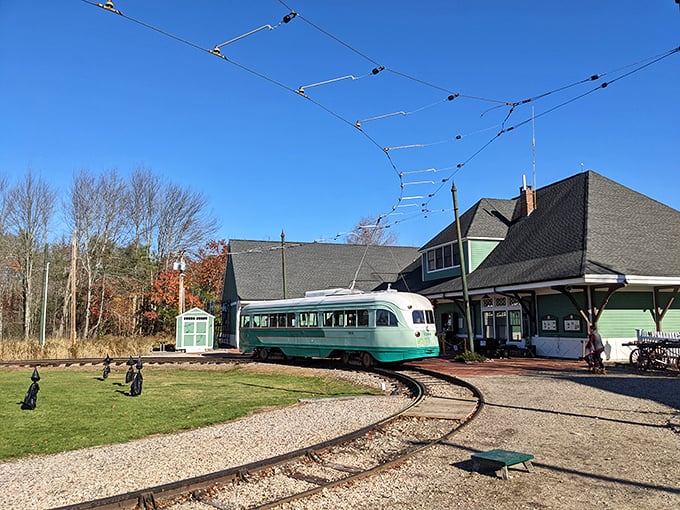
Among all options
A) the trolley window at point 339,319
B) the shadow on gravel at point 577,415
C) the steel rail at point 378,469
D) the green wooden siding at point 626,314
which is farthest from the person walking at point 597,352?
the trolley window at point 339,319

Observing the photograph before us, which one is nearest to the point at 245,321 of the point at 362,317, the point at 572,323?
the point at 362,317

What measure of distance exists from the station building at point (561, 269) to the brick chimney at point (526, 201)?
0.06m

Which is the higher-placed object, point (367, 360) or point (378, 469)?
point (367, 360)

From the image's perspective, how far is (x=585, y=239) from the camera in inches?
892

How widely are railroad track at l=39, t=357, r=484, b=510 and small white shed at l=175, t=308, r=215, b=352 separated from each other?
27.3 m

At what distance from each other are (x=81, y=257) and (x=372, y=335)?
35693 millimetres

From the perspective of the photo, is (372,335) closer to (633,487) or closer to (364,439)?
(364,439)

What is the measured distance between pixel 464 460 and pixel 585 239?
17838mm

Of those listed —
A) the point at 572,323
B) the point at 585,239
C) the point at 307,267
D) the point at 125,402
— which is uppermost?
the point at 307,267

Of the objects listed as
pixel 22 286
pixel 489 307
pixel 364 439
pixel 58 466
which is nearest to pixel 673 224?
pixel 489 307

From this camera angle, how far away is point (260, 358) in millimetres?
26828

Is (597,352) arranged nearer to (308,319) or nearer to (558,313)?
(558,313)

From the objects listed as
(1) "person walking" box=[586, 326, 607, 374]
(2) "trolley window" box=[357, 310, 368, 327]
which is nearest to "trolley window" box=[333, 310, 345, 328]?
(2) "trolley window" box=[357, 310, 368, 327]

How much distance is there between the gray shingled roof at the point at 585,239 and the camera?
2141 centimetres
